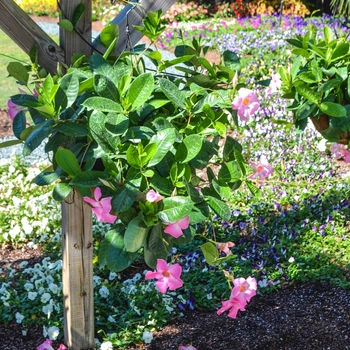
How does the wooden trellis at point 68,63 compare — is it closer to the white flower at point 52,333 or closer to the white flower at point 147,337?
the white flower at point 52,333

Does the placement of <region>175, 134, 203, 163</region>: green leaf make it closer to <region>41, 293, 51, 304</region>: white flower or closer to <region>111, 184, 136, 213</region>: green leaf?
<region>111, 184, 136, 213</region>: green leaf

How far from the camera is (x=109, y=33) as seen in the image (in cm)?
201

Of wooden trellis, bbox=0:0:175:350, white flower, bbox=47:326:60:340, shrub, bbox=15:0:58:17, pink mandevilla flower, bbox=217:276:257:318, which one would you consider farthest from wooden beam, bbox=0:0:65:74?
shrub, bbox=15:0:58:17

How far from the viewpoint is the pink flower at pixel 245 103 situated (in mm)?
1794

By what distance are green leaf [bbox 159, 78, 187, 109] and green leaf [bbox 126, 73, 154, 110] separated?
0.04 meters

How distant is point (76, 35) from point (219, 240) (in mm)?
1836

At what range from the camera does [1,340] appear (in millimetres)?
2721

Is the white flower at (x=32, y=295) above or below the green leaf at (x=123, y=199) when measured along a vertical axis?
below

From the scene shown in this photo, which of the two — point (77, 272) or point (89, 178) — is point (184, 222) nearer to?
point (89, 178)

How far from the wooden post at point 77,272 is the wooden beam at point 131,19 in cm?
56

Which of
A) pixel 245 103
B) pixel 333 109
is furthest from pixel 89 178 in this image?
pixel 333 109

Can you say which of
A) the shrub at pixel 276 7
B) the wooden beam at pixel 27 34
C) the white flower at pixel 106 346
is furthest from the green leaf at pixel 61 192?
the shrub at pixel 276 7

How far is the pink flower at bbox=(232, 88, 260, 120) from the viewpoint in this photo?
1.79 metres

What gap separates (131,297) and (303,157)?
227cm
